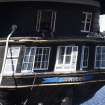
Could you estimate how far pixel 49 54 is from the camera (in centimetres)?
3947

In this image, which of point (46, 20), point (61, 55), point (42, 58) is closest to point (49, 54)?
point (42, 58)

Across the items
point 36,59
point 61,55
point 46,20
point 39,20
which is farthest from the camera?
point 46,20

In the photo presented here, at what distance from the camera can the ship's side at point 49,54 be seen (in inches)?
1527

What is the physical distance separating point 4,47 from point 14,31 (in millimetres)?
1399

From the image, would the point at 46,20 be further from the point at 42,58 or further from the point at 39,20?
the point at 42,58

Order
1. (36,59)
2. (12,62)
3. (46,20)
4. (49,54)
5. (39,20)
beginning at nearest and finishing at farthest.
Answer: (12,62)
(36,59)
(49,54)
(39,20)
(46,20)

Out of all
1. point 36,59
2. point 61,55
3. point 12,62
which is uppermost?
point 61,55

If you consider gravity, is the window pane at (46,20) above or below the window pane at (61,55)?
above

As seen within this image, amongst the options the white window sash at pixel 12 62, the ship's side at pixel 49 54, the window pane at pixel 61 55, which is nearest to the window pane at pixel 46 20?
the ship's side at pixel 49 54

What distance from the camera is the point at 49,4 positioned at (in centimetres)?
4022

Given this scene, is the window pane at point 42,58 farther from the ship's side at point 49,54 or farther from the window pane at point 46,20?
the window pane at point 46,20

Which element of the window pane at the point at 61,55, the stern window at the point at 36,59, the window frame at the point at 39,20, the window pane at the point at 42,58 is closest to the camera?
the stern window at the point at 36,59

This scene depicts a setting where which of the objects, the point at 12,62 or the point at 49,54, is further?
the point at 49,54

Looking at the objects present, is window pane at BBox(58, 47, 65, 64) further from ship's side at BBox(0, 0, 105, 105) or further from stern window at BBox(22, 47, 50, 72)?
stern window at BBox(22, 47, 50, 72)
